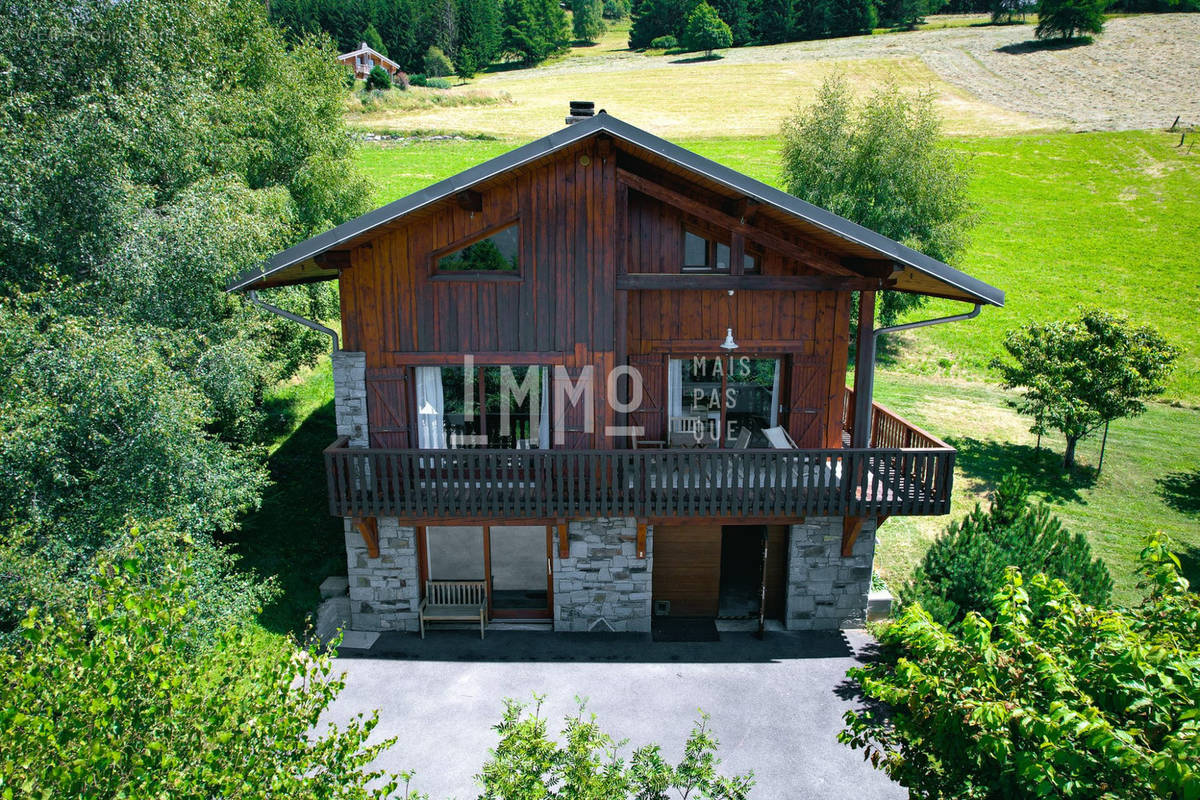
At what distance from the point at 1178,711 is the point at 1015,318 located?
2936 cm

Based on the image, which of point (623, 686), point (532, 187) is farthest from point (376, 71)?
point (623, 686)

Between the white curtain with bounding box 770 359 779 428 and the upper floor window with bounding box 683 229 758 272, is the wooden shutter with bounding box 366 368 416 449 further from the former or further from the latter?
the white curtain with bounding box 770 359 779 428

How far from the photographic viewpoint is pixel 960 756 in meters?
5.91

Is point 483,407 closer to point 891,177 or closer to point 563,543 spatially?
point 563,543

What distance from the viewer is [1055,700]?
202 inches

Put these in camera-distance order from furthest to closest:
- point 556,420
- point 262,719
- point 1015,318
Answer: point 1015,318
point 556,420
point 262,719

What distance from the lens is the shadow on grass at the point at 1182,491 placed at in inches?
727

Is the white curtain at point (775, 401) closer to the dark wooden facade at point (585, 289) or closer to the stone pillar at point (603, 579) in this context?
the dark wooden facade at point (585, 289)

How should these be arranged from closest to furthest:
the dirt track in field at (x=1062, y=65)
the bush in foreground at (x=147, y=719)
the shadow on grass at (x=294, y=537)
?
1. the bush in foreground at (x=147, y=719)
2. the shadow on grass at (x=294, y=537)
3. the dirt track in field at (x=1062, y=65)

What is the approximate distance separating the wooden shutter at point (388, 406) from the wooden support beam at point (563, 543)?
120 inches

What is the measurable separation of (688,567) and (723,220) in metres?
6.51

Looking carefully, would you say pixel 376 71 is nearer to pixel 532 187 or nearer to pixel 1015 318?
pixel 1015 318

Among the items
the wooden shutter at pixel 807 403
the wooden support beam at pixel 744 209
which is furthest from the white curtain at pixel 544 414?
the wooden shutter at pixel 807 403

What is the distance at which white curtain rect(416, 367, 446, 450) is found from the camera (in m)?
12.8
